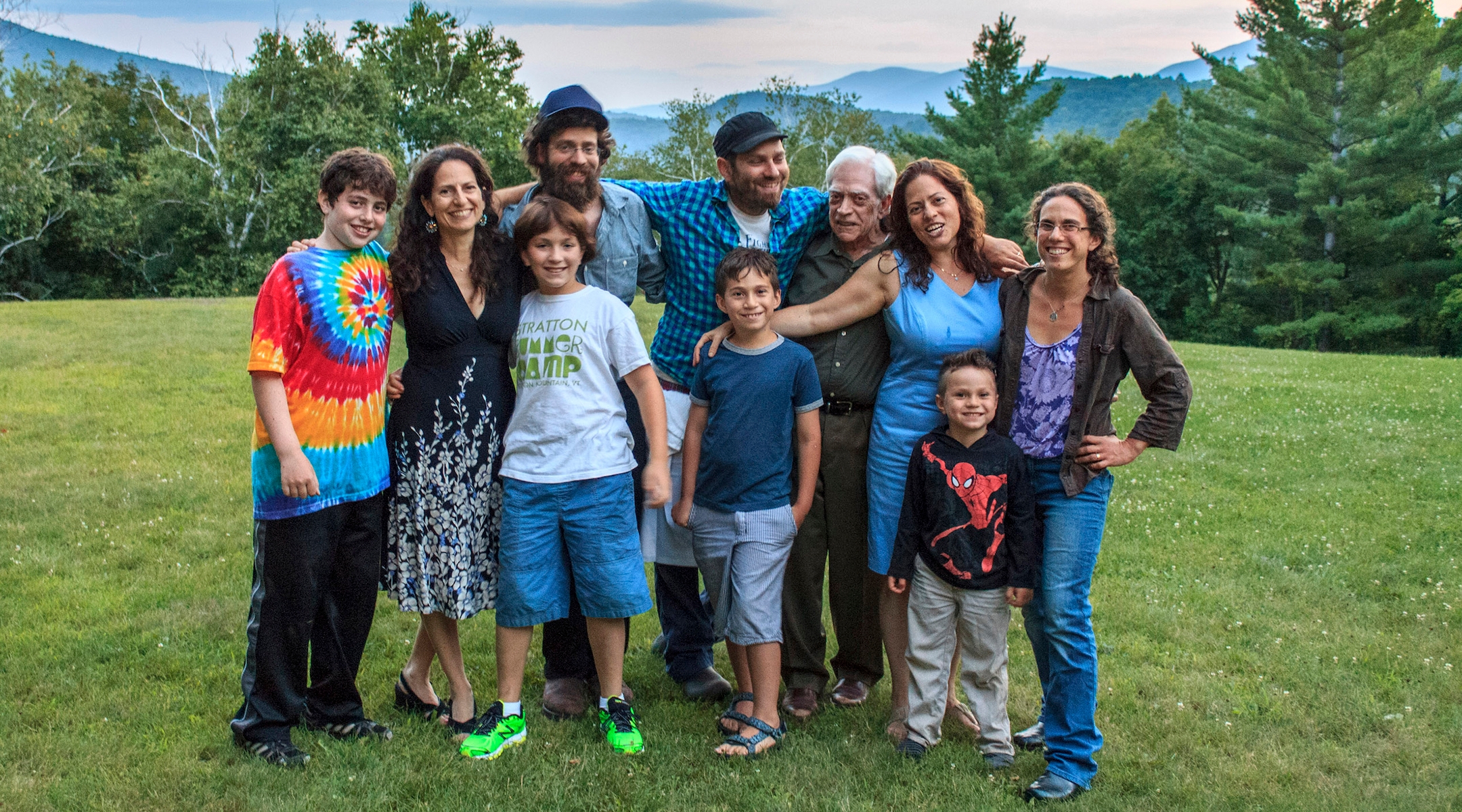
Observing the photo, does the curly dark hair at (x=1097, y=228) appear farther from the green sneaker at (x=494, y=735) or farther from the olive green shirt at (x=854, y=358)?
the green sneaker at (x=494, y=735)

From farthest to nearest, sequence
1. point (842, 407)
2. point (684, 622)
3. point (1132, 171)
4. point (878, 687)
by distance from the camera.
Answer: point (1132, 171) < point (684, 622) < point (878, 687) < point (842, 407)

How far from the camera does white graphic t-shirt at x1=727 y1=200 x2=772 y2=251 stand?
418cm

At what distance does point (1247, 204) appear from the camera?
36.5m

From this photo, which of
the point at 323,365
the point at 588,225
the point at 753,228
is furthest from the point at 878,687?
the point at 323,365

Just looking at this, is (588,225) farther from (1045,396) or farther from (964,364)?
(1045,396)

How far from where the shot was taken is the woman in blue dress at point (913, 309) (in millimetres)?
3775

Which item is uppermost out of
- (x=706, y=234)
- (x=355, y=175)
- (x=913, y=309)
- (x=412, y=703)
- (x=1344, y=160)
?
(x=1344, y=160)

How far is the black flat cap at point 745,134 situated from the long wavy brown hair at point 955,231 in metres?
0.56

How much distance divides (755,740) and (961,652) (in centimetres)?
85

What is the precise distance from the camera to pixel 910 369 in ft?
12.7

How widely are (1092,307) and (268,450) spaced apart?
2.89 meters

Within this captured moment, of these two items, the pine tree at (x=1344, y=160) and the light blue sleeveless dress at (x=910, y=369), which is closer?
the light blue sleeveless dress at (x=910, y=369)

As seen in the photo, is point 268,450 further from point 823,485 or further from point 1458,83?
point 1458,83

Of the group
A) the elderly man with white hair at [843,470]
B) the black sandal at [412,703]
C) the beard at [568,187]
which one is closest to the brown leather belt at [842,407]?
the elderly man with white hair at [843,470]
